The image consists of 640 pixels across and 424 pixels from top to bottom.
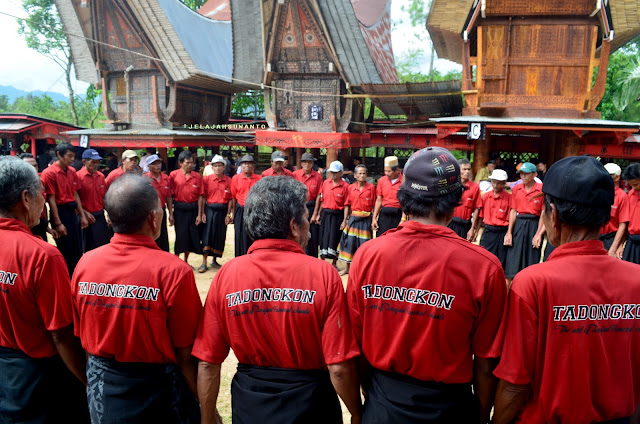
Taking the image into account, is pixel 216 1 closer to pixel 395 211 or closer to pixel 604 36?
pixel 604 36

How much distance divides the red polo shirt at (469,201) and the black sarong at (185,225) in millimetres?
4226

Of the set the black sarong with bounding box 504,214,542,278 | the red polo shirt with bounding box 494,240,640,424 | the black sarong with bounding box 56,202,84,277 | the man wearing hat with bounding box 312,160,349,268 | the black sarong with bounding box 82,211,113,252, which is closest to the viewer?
the red polo shirt with bounding box 494,240,640,424

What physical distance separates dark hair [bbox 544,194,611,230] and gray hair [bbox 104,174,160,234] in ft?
5.98

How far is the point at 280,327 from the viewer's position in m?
1.86

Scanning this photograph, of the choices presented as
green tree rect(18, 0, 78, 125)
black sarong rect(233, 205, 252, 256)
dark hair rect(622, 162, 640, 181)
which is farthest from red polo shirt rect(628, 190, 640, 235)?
green tree rect(18, 0, 78, 125)

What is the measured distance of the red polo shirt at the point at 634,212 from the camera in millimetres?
5375

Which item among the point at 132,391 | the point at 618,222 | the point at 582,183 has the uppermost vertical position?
the point at 582,183

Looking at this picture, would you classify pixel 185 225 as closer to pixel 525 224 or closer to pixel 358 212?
pixel 358 212

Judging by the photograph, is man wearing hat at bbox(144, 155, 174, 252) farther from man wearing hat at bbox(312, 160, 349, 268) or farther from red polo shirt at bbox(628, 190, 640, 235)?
red polo shirt at bbox(628, 190, 640, 235)

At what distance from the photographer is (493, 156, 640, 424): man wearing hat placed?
1.65 metres

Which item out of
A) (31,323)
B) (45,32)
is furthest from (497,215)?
(45,32)

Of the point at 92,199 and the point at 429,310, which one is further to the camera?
the point at 92,199

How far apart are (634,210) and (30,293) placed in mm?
6296

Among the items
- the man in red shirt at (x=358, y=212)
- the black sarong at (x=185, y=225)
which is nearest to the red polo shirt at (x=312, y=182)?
the man in red shirt at (x=358, y=212)
